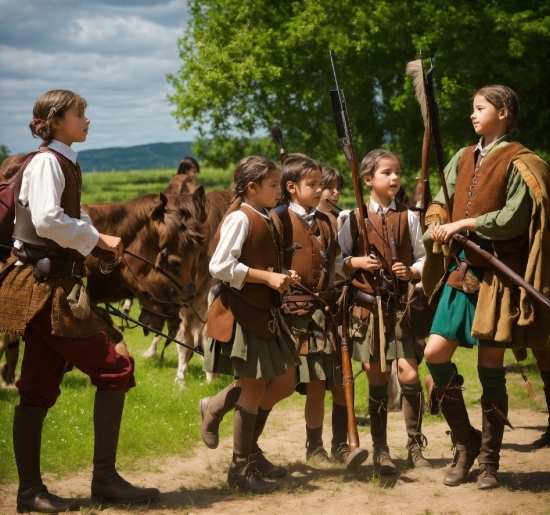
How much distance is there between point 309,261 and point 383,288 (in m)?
0.53

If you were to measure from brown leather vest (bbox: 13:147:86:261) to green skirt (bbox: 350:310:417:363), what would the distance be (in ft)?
6.42

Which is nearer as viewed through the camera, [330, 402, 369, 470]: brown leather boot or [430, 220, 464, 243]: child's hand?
[430, 220, 464, 243]: child's hand

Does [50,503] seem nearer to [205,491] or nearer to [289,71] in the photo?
[205,491]

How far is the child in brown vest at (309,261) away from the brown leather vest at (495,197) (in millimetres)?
900

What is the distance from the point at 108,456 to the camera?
190 inches

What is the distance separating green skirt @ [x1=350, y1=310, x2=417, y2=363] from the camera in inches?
222

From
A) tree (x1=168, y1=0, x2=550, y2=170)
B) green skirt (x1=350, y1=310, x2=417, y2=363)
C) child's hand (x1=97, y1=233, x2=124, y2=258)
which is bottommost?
green skirt (x1=350, y1=310, x2=417, y2=363)

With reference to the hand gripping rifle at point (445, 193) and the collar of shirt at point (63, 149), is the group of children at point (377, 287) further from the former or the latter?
the collar of shirt at point (63, 149)

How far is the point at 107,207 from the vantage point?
7.71 meters

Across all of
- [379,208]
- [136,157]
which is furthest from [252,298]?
[136,157]

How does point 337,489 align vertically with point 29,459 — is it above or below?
below

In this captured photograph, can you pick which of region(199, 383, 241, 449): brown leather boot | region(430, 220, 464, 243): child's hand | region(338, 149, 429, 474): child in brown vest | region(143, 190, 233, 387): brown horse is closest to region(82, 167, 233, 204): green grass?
region(143, 190, 233, 387): brown horse

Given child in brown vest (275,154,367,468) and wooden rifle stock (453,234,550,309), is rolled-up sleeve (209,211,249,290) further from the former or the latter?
wooden rifle stock (453,234,550,309)

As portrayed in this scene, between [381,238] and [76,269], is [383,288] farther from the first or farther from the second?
[76,269]
